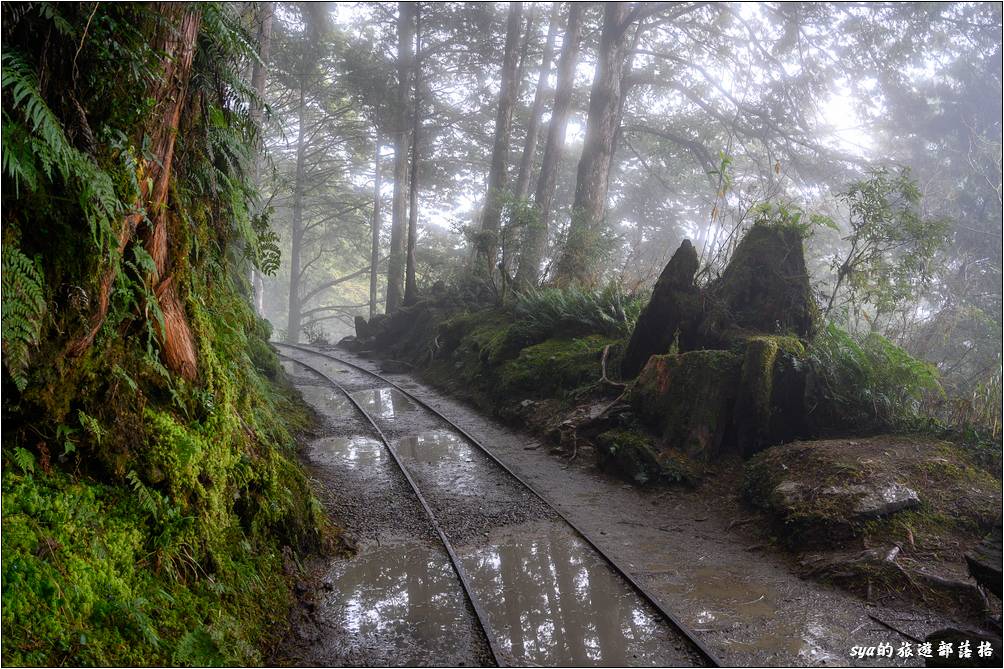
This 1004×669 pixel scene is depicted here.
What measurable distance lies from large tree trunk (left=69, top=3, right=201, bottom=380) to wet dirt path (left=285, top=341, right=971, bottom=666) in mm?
3760

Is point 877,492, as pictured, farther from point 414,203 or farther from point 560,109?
point 414,203

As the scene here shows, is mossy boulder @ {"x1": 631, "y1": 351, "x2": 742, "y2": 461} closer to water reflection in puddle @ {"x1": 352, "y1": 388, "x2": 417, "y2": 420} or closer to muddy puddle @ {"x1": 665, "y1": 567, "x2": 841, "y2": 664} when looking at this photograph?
muddy puddle @ {"x1": 665, "y1": 567, "x2": 841, "y2": 664}

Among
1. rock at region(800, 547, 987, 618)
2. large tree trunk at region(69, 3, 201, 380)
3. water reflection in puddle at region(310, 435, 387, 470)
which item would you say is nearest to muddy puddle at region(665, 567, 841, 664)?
rock at region(800, 547, 987, 618)

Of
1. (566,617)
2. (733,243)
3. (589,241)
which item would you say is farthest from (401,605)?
(589,241)

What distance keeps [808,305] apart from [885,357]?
5.16 ft

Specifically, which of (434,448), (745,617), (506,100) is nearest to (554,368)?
(434,448)

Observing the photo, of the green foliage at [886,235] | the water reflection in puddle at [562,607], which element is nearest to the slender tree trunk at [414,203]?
the green foliage at [886,235]

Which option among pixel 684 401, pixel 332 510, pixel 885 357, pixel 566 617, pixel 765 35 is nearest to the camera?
pixel 566 617

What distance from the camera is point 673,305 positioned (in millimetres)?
8844

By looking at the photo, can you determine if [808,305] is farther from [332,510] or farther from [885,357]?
[332,510]

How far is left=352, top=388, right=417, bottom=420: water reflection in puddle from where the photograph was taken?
1046cm

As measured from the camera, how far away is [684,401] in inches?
298

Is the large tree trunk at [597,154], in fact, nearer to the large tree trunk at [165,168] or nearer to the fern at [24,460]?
the large tree trunk at [165,168]

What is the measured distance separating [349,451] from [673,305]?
5093mm
